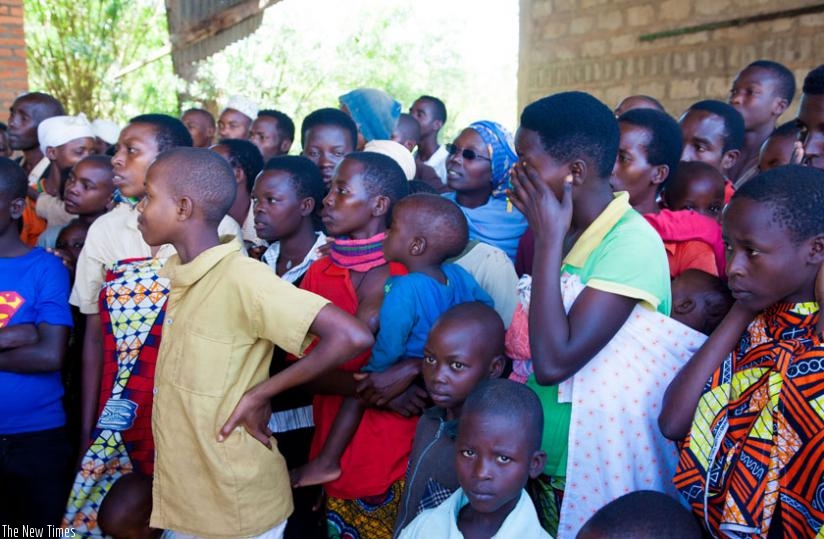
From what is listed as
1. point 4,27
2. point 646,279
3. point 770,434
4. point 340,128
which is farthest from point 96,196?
point 4,27

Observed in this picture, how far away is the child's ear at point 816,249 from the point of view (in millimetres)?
1707

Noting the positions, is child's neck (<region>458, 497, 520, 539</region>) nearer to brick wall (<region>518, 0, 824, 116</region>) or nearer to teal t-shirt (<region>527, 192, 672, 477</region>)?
teal t-shirt (<region>527, 192, 672, 477</region>)

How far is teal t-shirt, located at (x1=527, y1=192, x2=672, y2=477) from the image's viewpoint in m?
1.95

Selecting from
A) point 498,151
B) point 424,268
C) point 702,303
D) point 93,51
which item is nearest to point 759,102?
point 498,151

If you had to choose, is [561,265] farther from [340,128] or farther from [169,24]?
[169,24]

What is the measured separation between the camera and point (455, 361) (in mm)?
2258

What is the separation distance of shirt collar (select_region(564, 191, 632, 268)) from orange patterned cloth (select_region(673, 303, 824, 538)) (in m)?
0.44

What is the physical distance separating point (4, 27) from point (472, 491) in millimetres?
8579

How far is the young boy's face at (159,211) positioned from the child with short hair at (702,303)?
1494 mm

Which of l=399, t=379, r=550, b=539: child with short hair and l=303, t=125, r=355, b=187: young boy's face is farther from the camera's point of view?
l=303, t=125, r=355, b=187: young boy's face

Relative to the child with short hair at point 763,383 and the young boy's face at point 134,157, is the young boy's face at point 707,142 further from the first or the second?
the young boy's face at point 134,157

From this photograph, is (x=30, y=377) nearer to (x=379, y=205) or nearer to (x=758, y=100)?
(x=379, y=205)

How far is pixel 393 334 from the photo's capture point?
2.44 metres

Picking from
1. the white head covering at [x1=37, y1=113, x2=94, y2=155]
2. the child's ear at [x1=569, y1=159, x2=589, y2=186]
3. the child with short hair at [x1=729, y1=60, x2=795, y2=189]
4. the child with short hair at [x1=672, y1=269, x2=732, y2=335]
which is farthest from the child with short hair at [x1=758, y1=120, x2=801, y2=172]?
the white head covering at [x1=37, y1=113, x2=94, y2=155]
